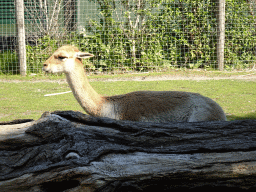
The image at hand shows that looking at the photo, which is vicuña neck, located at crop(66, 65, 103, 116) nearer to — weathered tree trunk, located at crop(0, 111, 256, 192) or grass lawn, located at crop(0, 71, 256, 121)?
weathered tree trunk, located at crop(0, 111, 256, 192)

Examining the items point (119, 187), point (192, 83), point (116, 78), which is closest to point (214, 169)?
point (119, 187)

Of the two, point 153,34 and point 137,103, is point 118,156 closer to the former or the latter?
point 137,103

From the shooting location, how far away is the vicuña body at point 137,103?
12.1ft

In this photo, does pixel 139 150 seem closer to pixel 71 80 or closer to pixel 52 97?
pixel 71 80

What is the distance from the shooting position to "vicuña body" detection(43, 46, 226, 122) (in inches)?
145

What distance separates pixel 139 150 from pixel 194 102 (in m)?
1.58

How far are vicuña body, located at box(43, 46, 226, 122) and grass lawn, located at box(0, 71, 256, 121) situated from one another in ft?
6.14

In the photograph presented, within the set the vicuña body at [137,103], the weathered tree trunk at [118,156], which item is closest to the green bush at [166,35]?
the vicuña body at [137,103]

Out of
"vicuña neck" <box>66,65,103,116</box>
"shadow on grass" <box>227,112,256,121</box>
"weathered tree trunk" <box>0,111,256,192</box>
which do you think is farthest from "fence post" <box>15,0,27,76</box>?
"weathered tree trunk" <box>0,111,256,192</box>

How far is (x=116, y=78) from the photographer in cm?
1009

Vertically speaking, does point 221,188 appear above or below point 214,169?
below

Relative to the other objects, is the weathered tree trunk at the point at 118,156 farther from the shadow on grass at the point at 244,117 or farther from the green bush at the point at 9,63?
the green bush at the point at 9,63

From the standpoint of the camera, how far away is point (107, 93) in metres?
7.76

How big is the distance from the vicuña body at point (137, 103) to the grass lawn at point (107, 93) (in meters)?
1.87
